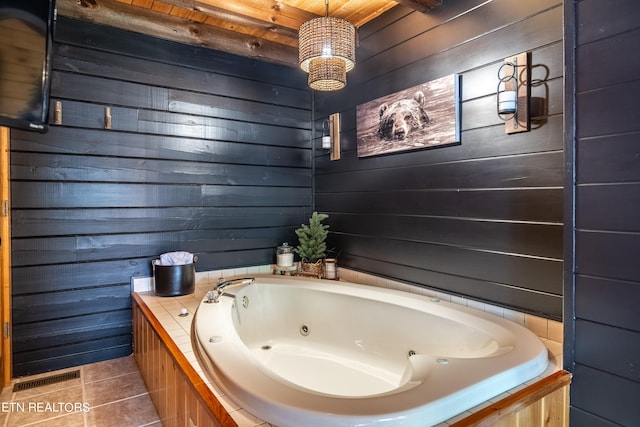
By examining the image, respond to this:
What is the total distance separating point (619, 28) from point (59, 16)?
2935 mm

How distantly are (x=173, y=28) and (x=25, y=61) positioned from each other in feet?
4.92

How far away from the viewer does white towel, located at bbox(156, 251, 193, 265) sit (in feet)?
8.18

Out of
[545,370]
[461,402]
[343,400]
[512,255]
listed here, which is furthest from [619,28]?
[343,400]

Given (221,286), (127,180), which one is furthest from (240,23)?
(221,286)

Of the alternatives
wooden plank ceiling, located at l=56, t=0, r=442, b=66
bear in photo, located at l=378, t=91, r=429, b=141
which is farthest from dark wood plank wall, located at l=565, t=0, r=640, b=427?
wooden plank ceiling, located at l=56, t=0, r=442, b=66

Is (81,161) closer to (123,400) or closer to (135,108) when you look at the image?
(135,108)

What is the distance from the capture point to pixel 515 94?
1.68 metres

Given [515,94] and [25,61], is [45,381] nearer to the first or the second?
[25,61]

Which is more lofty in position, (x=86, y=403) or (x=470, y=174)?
(x=470, y=174)

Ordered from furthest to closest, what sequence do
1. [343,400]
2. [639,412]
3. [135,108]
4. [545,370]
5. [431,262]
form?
[135,108]
[431,262]
[545,370]
[639,412]
[343,400]

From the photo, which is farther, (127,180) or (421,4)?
(127,180)

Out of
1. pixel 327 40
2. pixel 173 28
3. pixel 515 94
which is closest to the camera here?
pixel 515 94

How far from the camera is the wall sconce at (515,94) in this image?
1667 millimetres

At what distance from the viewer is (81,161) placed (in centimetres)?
236
